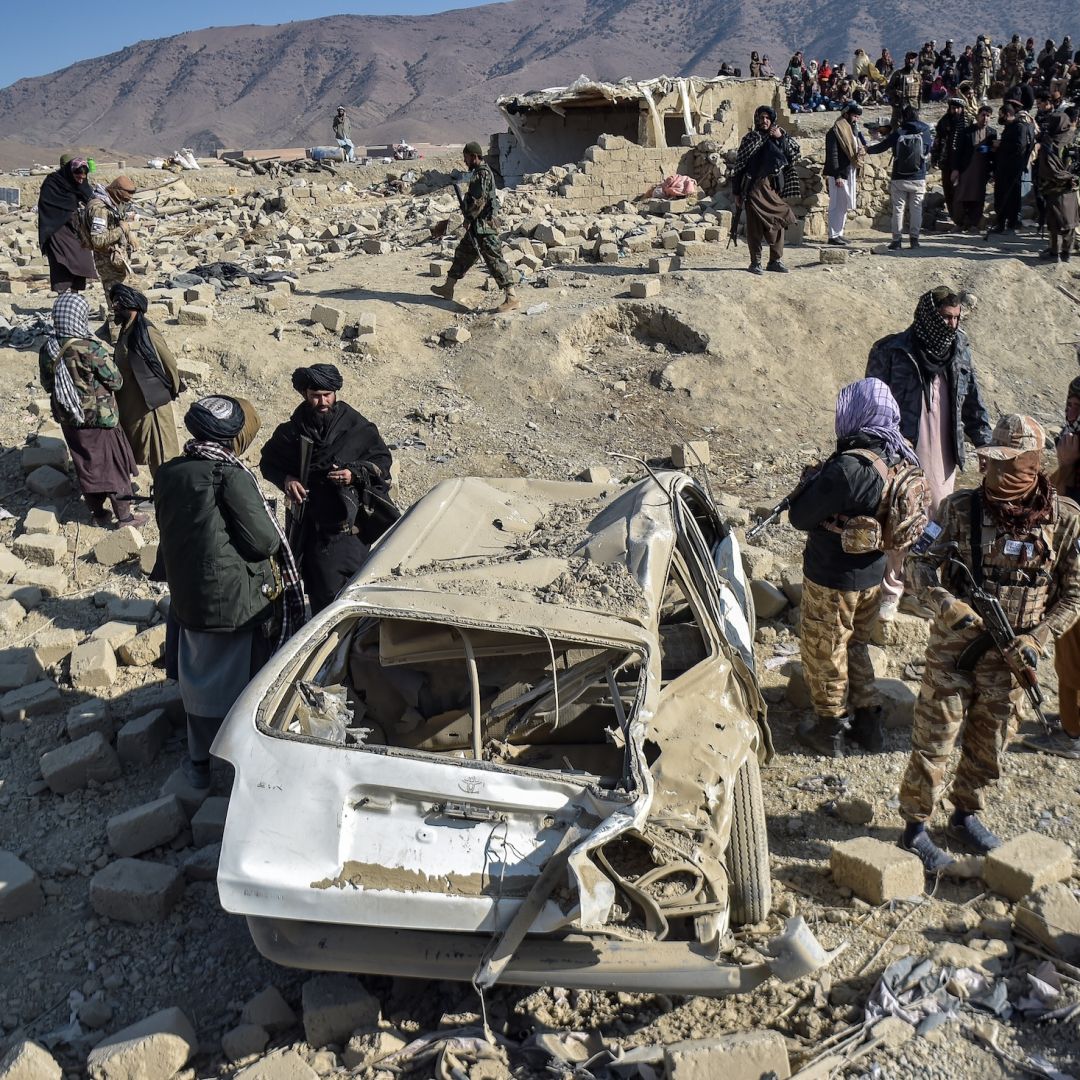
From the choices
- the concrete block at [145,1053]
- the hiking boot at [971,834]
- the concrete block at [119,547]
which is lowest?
the hiking boot at [971,834]

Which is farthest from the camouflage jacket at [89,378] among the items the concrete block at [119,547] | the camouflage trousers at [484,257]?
→ the camouflage trousers at [484,257]

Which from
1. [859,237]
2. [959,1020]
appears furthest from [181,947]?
[859,237]

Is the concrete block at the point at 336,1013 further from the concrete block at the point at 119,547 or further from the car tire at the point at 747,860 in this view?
the concrete block at the point at 119,547

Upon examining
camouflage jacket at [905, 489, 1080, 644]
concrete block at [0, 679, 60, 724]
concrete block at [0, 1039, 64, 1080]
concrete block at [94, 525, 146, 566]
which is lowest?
concrete block at [0, 1039, 64, 1080]

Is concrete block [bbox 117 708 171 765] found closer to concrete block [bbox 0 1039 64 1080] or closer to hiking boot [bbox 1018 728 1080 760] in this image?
concrete block [bbox 0 1039 64 1080]

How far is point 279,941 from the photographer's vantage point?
2895mm

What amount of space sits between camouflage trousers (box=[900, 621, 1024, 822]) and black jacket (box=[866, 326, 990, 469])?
7.66 feet

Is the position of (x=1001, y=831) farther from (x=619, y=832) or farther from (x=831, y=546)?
(x=619, y=832)

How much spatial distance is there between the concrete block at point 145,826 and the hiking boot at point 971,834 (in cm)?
311

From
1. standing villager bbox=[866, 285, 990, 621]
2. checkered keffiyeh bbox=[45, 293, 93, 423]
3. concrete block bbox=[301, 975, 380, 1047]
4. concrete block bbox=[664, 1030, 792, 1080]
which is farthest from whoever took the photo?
checkered keffiyeh bbox=[45, 293, 93, 423]

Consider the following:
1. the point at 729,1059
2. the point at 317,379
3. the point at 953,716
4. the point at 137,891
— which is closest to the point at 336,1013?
the point at 137,891

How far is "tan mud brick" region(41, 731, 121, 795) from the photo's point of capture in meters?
4.52

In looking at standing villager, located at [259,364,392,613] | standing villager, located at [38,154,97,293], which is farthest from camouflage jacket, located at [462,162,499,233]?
standing villager, located at [259,364,392,613]

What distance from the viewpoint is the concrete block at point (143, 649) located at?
5.44 m
